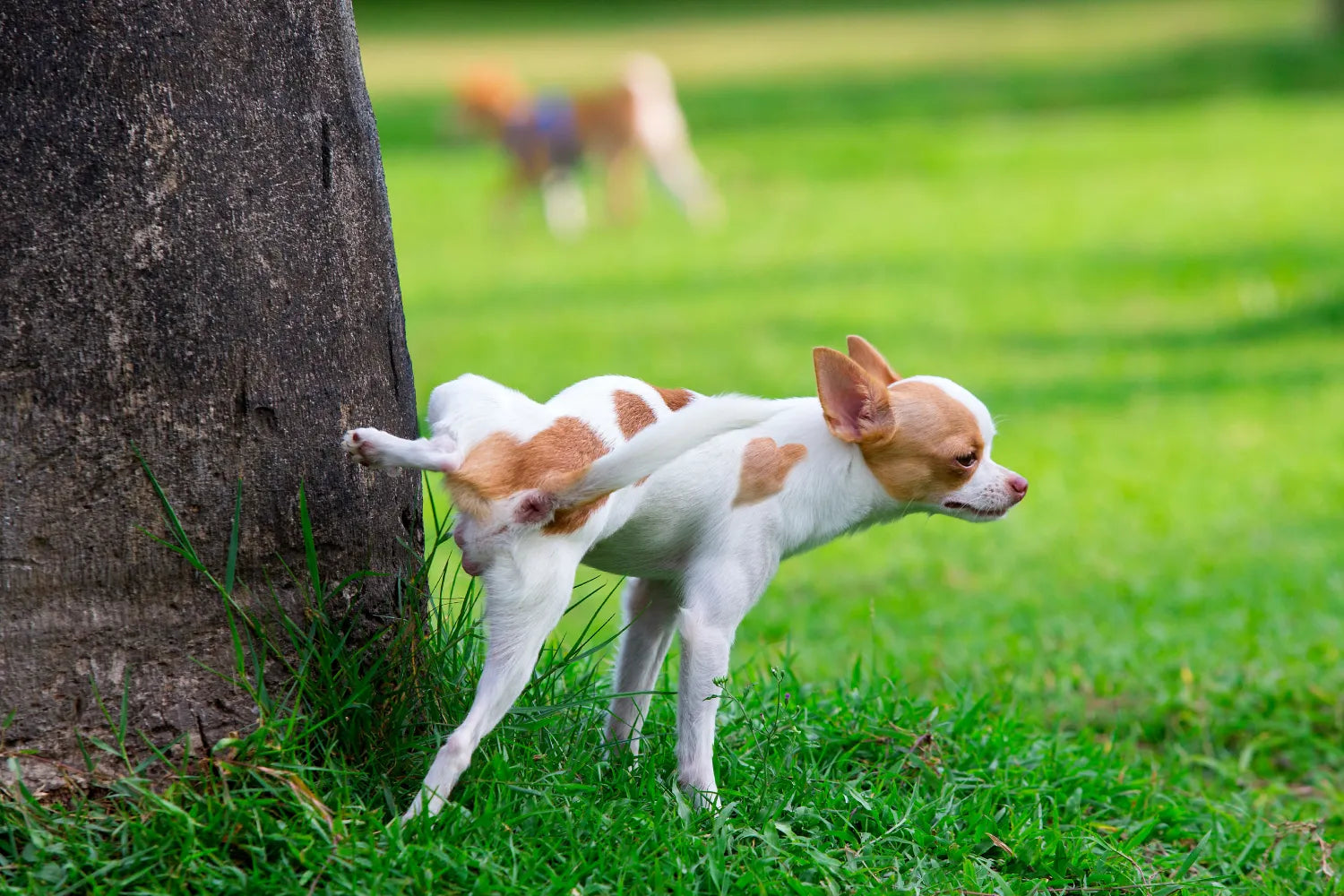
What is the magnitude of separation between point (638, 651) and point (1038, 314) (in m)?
9.43

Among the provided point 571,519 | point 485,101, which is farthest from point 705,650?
point 485,101

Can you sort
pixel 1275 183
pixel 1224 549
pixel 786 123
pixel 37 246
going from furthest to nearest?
1. pixel 786 123
2. pixel 1275 183
3. pixel 1224 549
4. pixel 37 246

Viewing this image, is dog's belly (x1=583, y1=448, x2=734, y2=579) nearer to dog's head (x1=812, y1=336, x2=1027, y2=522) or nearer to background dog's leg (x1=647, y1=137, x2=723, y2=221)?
dog's head (x1=812, y1=336, x2=1027, y2=522)

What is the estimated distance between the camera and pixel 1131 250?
14094 millimetres

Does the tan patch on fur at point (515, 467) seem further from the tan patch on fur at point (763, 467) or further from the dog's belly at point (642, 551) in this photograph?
the tan patch on fur at point (763, 467)

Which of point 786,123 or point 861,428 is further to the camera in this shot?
point 786,123

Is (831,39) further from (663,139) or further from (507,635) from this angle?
(507,635)

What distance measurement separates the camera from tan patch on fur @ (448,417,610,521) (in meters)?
2.71

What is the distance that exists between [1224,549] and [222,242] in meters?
5.38

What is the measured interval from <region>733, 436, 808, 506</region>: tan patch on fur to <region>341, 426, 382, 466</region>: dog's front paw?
73 centimetres

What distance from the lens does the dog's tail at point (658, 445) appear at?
8.67 feet

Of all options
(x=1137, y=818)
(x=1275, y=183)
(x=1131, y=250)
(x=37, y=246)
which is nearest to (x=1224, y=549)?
(x=1137, y=818)

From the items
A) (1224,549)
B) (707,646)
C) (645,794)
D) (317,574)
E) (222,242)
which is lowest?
(1224,549)

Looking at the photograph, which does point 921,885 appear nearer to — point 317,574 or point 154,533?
point 317,574
